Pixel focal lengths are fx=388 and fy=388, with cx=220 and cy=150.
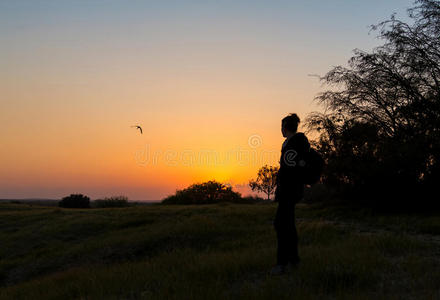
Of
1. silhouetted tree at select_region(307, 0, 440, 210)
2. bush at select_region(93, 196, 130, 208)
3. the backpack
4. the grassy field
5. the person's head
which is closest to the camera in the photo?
the grassy field

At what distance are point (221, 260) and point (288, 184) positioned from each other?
2.37 m

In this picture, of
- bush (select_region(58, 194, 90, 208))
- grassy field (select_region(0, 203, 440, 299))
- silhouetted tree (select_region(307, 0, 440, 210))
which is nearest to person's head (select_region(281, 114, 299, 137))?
grassy field (select_region(0, 203, 440, 299))

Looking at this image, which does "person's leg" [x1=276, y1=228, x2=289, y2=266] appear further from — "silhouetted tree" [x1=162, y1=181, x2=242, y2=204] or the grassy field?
"silhouetted tree" [x1=162, y1=181, x2=242, y2=204]

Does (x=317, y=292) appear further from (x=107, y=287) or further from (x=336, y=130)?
(x=336, y=130)

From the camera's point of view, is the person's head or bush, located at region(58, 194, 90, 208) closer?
the person's head

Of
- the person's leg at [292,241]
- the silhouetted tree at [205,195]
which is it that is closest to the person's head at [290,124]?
the person's leg at [292,241]

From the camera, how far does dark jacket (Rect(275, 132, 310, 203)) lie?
662 centimetres

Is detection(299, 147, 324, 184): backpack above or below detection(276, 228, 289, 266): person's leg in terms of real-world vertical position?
above

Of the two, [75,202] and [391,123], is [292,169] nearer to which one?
[391,123]


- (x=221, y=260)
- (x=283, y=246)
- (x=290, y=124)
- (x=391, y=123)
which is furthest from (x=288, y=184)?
(x=391, y=123)

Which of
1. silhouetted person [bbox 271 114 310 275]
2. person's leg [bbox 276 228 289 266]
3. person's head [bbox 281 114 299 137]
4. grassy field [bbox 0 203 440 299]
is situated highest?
person's head [bbox 281 114 299 137]

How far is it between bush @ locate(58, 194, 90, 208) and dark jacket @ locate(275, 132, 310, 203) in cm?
3296

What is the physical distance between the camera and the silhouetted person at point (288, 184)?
6641mm

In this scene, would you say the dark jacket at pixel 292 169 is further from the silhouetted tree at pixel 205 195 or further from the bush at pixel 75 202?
the bush at pixel 75 202
